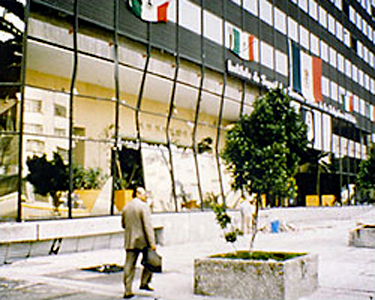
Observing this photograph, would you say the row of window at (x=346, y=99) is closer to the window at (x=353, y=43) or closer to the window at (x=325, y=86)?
the window at (x=325, y=86)

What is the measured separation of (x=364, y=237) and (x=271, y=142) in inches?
215

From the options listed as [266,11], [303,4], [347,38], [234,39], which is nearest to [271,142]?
[234,39]

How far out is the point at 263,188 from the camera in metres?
14.6

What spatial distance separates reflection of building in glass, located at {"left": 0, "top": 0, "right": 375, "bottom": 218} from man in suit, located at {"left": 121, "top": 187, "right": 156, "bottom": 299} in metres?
6.07

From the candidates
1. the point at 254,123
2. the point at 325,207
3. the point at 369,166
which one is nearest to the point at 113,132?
the point at 254,123

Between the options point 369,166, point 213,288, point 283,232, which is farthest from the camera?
point 369,166

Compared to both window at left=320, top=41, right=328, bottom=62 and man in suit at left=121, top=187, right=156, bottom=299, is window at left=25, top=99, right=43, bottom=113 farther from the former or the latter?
window at left=320, top=41, right=328, bottom=62

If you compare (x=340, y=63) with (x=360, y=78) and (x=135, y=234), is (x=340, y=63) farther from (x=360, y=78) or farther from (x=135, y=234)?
(x=135, y=234)

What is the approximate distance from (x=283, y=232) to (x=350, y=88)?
2161cm

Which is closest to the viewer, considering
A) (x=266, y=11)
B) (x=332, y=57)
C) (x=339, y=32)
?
(x=266, y=11)

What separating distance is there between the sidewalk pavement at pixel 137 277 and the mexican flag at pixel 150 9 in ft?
27.3

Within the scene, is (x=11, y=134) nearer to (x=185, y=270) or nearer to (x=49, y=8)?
(x=49, y=8)

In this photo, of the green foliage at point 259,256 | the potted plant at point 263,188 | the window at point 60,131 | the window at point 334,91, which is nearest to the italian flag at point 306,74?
the window at point 334,91

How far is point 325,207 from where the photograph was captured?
3384cm
